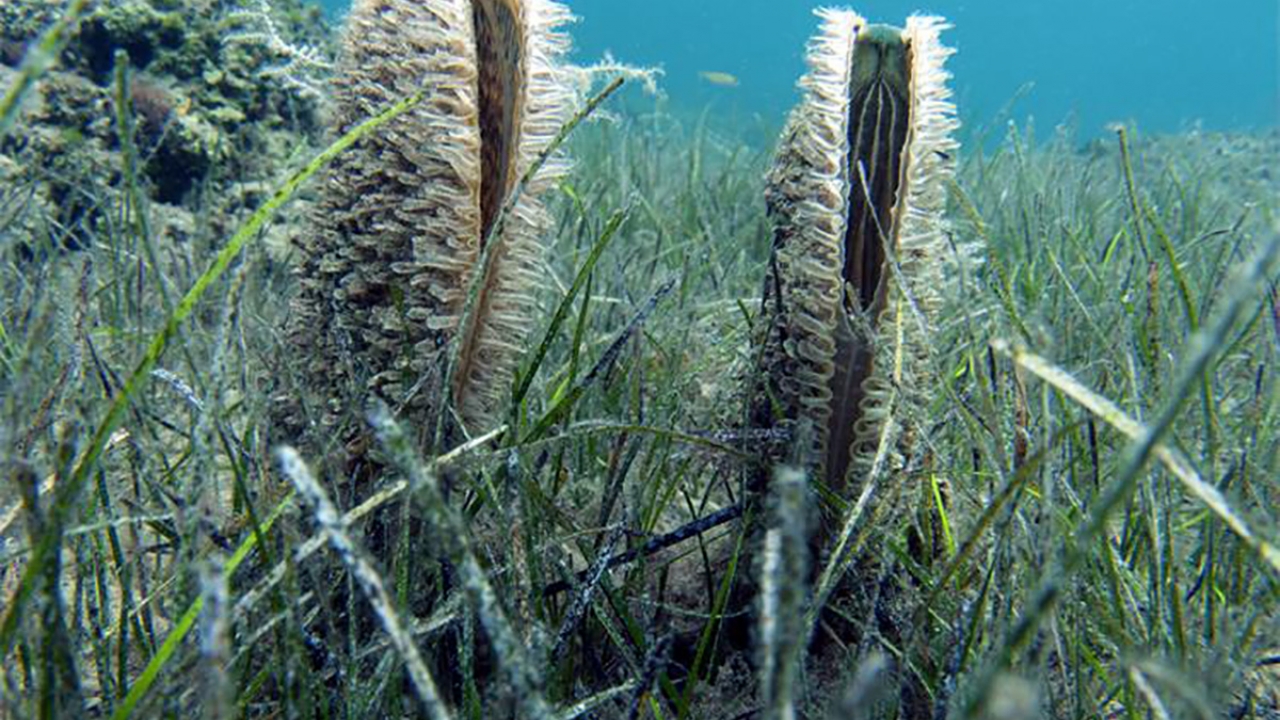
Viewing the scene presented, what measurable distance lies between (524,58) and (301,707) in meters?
1.01

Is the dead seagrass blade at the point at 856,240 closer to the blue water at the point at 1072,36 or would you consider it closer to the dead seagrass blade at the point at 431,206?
the dead seagrass blade at the point at 431,206

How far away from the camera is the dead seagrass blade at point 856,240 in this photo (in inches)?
55.5

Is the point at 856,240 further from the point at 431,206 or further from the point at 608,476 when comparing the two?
the point at 431,206

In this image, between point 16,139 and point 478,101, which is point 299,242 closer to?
point 478,101

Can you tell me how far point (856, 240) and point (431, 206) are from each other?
0.70 m

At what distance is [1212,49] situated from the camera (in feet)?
365

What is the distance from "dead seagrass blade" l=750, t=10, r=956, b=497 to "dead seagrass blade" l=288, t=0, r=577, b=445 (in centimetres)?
41

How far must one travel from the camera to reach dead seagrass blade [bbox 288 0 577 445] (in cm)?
143

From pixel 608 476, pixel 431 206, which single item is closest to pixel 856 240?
pixel 608 476

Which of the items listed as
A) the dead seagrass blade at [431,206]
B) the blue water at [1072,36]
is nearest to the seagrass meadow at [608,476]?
the dead seagrass blade at [431,206]

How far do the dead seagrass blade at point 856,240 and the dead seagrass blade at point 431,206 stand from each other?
0.41 meters

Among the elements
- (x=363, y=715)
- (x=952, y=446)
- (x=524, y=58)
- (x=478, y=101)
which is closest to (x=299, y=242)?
(x=478, y=101)

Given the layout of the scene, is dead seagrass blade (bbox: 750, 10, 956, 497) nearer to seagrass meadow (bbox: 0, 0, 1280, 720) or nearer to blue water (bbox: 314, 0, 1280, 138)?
seagrass meadow (bbox: 0, 0, 1280, 720)

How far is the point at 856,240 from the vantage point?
4.96 feet
